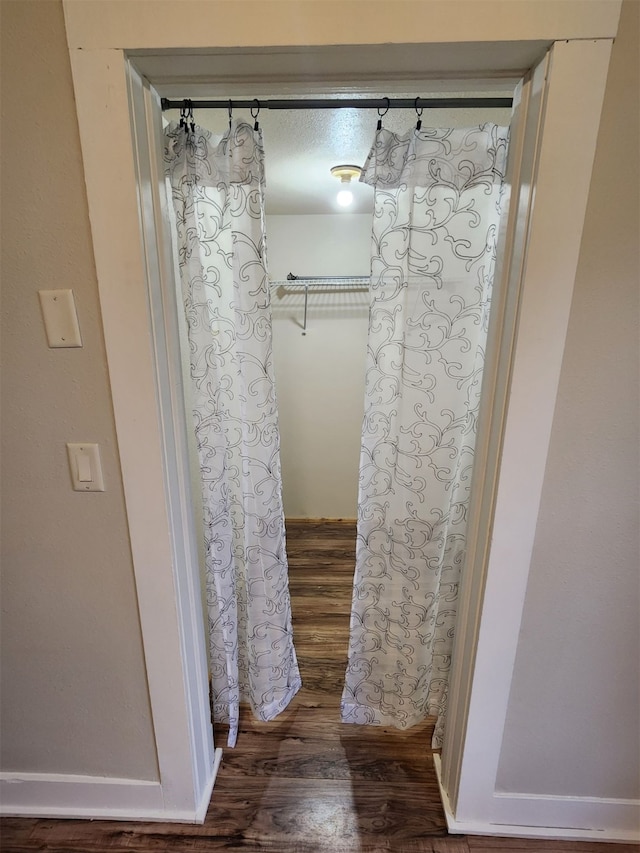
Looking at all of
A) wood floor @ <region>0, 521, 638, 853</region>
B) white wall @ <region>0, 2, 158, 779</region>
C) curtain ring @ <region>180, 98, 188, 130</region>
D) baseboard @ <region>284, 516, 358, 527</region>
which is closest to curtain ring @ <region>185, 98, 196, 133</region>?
curtain ring @ <region>180, 98, 188, 130</region>

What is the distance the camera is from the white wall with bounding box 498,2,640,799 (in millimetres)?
801

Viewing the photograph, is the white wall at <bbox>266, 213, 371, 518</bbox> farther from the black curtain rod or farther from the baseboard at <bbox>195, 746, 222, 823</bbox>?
the baseboard at <bbox>195, 746, 222, 823</bbox>

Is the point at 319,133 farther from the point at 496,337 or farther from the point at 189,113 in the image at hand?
the point at 496,337

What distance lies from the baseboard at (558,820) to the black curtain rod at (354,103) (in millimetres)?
1887

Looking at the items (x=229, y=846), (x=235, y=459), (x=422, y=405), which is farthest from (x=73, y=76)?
(x=229, y=846)

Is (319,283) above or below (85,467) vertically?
above

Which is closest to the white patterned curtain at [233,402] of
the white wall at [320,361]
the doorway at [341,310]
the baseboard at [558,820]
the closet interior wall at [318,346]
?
the doorway at [341,310]

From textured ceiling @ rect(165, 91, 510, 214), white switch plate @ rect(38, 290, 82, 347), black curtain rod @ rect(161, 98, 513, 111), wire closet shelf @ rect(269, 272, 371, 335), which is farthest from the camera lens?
wire closet shelf @ rect(269, 272, 371, 335)

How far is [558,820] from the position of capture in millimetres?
1187

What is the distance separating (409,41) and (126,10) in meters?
0.53

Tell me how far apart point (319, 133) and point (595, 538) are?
159 cm

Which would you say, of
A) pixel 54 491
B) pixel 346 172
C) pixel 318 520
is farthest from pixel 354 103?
pixel 318 520

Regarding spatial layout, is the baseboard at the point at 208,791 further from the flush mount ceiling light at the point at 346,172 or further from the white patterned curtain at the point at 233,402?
the flush mount ceiling light at the point at 346,172

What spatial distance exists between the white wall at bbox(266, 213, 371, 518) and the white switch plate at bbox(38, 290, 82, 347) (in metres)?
1.78
